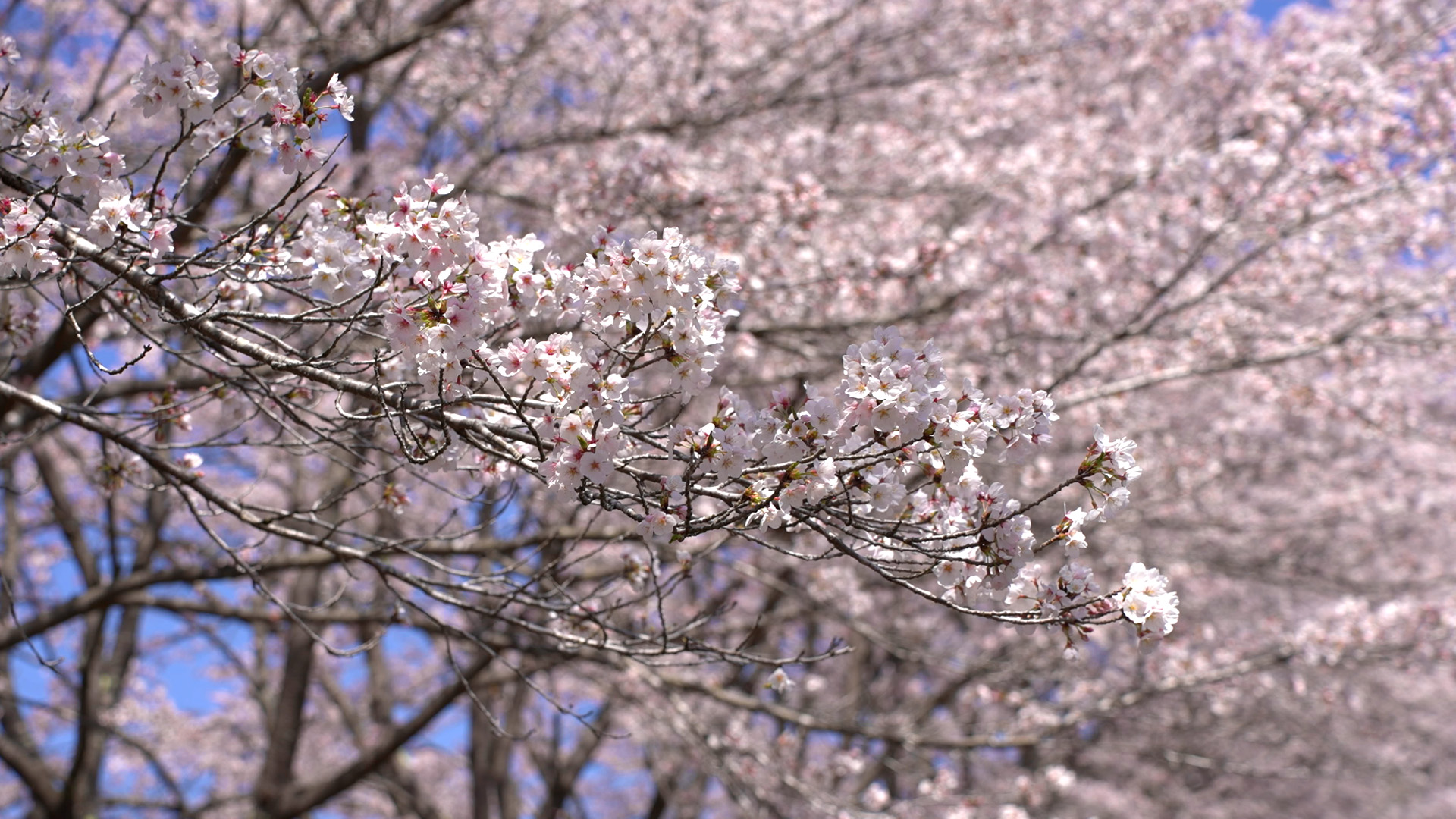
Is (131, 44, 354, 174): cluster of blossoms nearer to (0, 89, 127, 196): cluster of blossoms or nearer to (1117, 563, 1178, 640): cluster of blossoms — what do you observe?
(0, 89, 127, 196): cluster of blossoms

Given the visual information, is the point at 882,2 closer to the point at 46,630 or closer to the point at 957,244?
the point at 957,244

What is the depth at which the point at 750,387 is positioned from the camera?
755cm

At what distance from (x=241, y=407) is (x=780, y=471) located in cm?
215

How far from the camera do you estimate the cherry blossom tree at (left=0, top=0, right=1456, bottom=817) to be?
2.51m

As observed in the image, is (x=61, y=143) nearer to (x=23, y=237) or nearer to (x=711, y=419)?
(x=23, y=237)

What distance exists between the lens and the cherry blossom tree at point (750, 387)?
2.51 m

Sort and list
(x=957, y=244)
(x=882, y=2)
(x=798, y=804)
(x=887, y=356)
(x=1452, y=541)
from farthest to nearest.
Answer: (x=1452, y=541) < (x=882, y=2) < (x=798, y=804) < (x=957, y=244) < (x=887, y=356)

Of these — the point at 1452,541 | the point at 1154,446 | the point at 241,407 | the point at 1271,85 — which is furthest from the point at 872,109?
the point at 1452,541

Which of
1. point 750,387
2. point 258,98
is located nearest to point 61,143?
point 258,98

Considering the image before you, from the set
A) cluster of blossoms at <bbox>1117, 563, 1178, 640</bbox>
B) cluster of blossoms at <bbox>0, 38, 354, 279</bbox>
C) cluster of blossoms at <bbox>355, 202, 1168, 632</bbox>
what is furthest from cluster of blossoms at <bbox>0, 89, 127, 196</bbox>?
cluster of blossoms at <bbox>1117, 563, 1178, 640</bbox>

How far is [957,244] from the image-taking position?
21.1ft

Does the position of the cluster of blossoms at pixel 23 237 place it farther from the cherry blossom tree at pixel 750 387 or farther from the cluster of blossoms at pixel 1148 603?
the cluster of blossoms at pixel 1148 603

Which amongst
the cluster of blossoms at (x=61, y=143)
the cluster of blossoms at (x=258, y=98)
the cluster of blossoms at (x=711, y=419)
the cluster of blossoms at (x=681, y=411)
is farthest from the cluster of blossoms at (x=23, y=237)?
the cluster of blossoms at (x=711, y=419)

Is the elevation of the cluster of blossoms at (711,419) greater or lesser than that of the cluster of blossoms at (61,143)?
lesser
